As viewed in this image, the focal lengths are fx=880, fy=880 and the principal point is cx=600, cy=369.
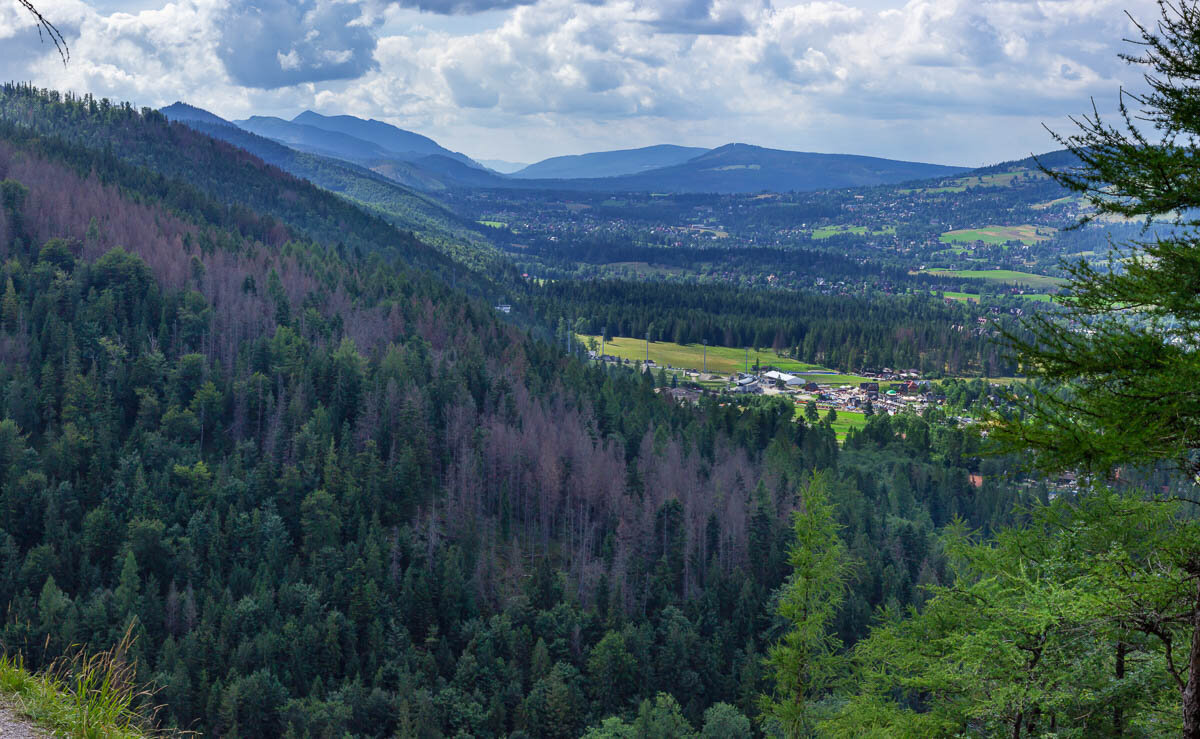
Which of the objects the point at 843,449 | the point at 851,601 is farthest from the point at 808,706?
the point at 843,449

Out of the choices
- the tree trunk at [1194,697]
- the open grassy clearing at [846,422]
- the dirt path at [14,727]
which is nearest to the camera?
the dirt path at [14,727]

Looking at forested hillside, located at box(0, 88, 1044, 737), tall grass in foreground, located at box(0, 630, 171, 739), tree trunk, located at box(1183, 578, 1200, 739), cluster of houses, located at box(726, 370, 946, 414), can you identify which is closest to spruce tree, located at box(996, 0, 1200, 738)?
tree trunk, located at box(1183, 578, 1200, 739)

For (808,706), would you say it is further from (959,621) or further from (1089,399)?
(1089,399)

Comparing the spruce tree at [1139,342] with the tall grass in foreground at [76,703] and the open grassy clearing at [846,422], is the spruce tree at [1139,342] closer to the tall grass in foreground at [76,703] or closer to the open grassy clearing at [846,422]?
the tall grass in foreground at [76,703]

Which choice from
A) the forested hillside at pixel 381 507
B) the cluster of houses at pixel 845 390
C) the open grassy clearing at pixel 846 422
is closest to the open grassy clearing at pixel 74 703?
the forested hillside at pixel 381 507

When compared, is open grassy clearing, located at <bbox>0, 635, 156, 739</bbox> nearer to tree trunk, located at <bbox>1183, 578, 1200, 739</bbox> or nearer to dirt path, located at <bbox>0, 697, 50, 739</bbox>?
dirt path, located at <bbox>0, 697, 50, 739</bbox>

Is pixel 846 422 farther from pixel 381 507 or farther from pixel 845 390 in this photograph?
pixel 381 507
